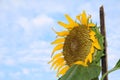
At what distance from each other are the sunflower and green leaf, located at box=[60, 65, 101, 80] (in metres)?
0.04

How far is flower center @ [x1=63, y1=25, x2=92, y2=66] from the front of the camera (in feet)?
7.85

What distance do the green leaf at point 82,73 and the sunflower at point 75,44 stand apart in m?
0.04

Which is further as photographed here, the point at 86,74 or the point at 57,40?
the point at 57,40

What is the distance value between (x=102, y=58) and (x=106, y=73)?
0.35 ft

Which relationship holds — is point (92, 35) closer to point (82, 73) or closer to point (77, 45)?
point (77, 45)

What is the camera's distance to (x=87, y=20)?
2.41 m

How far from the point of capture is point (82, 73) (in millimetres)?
2369

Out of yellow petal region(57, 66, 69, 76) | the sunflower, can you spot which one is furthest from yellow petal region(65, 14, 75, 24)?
yellow petal region(57, 66, 69, 76)

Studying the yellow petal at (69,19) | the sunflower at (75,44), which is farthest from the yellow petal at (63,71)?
the yellow petal at (69,19)

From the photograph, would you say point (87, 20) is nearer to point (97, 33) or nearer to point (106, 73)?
point (97, 33)

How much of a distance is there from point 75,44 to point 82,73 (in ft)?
0.69

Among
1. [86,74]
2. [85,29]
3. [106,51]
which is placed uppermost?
[85,29]

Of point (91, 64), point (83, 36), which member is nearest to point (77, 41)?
point (83, 36)

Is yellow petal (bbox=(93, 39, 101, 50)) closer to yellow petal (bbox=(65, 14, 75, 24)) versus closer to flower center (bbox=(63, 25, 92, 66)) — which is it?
flower center (bbox=(63, 25, 92, 66))
